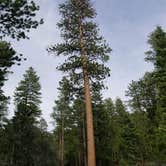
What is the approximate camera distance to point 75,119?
202 ft

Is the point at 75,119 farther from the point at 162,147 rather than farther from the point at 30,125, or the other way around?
the point at 162,147

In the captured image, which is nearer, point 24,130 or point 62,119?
point 24,130

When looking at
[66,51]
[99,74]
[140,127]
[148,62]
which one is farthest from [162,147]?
[140,127]

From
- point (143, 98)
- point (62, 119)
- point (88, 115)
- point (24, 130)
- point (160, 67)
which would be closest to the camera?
point (88, 115)

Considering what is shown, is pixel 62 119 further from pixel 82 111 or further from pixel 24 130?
pixel 24 130

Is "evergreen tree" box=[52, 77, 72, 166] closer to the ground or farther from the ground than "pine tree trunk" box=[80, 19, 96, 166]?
farther from the ground

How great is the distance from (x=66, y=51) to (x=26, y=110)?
2315 cm

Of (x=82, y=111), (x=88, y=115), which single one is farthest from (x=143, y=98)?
(x=88, y=115)

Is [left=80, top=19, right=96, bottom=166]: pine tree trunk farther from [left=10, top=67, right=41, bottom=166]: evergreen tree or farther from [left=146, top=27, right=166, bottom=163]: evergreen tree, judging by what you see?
[left=10, top=67, right=41, bottom=166]: evergreen tree

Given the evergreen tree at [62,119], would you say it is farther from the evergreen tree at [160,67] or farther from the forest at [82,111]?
the evergreen tree at [160,67]

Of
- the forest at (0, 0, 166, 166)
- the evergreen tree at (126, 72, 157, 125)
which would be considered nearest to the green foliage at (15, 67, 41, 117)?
the forest at (0, 0, 166, 166)

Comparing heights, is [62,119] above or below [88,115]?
above

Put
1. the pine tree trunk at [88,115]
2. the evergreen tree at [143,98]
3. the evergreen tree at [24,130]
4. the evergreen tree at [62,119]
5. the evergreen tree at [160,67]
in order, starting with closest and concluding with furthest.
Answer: the pine tree trunk at [88,115], the evergreen tree at [160,67], the evergreen tree at [24,130], the evergreen tree at [143,98], the evergreen tree at [62,119]

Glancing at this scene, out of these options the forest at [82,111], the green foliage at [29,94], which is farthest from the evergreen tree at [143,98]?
the green foliage at [29,94]
